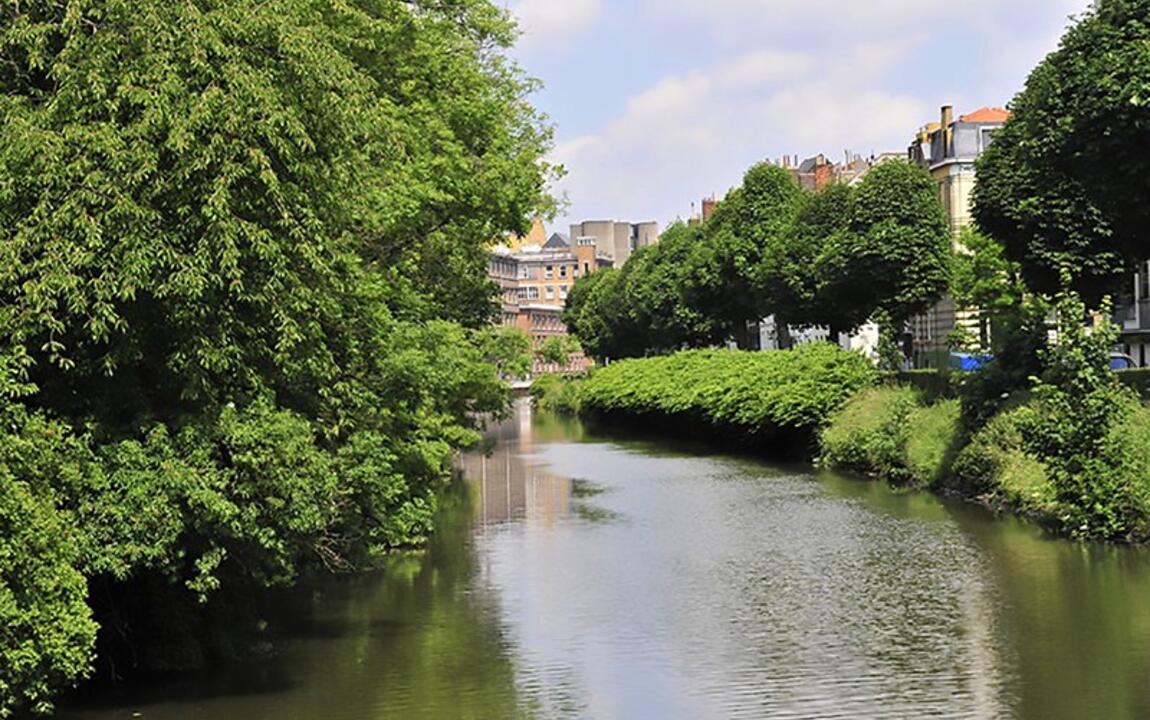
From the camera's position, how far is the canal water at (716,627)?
1970cm

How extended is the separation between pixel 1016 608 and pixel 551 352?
208ft

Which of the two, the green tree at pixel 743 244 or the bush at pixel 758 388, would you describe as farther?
the green tree at pixel 743 244

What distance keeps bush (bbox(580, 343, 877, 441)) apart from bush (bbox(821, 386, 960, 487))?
120 cm

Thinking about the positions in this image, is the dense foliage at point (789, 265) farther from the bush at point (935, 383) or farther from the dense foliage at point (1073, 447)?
the dense foliage at point (1073, 447)

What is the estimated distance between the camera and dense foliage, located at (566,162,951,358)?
54.9 meters

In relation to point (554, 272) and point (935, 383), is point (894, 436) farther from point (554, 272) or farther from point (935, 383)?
point (554, 272)

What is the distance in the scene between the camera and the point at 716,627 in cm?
2488

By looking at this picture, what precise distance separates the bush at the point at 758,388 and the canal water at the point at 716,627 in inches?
625

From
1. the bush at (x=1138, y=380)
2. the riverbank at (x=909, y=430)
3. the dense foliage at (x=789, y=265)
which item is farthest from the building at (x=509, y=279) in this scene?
the bush at (x=1138, y=380)

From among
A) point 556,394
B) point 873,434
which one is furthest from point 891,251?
point 556,394

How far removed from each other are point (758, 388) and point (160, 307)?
44.8m

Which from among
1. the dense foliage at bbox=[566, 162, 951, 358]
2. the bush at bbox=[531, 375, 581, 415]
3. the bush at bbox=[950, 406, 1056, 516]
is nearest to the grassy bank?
the bush at bbox=[950, 406, 1056, 516]

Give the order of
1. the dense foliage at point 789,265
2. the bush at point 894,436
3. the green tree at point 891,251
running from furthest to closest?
the dense foliage at point 789,265, the green tree at point 891,251, the bush at point 894,436

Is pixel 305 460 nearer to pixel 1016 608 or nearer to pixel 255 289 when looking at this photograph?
pixel 255 289
